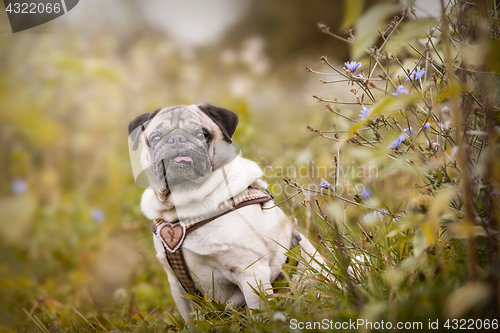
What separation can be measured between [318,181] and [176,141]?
1930mm

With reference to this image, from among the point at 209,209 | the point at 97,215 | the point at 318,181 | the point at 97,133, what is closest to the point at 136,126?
the point at 209,209

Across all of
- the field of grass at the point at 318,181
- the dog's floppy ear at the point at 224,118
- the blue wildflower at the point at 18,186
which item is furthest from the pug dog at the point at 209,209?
the blue wildflower at the point at 18,186

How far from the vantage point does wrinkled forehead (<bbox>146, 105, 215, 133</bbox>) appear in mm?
2102

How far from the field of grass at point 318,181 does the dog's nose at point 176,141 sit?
0.49m

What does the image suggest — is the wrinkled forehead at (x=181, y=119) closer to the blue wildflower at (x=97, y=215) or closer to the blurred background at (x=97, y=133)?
the blurred background at (x=97, y=133)

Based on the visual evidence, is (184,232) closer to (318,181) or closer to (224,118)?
(224,118)

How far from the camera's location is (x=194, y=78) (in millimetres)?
6344

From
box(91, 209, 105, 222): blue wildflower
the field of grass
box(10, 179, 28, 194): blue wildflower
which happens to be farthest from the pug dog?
box(10, 179, 28, 194): blue wildflower

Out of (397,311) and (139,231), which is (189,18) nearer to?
(139,231)

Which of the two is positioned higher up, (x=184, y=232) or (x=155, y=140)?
(x=155, y=140)

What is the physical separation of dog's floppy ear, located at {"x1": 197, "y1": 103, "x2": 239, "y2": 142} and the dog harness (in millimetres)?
435

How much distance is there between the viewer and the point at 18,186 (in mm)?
3549

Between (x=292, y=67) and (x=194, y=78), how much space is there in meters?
2.43

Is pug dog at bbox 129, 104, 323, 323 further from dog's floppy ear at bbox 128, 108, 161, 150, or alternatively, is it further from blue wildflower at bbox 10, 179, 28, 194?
blue wildflower at bbox 10, 179, 28, 194
